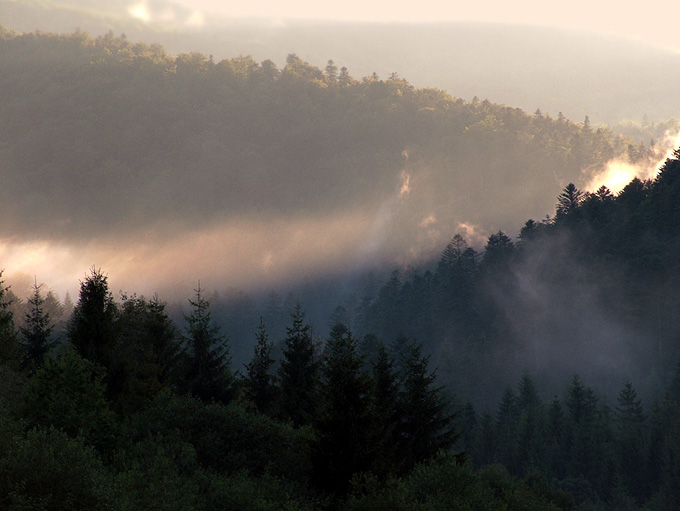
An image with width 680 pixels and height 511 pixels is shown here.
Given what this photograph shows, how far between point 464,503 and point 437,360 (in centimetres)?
11760

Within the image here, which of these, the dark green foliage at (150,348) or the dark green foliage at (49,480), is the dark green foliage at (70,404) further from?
the dark green foliage at (150,348)

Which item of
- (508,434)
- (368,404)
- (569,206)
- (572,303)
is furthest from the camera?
(569,206)

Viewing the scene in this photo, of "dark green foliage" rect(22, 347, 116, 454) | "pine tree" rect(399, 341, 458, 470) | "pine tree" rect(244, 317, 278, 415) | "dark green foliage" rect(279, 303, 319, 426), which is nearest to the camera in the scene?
"dark green foliage" rect(22, 347, 116, 454)

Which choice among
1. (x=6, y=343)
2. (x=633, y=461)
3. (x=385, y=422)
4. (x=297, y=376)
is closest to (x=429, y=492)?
(x=385, y=422)

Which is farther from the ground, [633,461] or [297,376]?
[297,376]

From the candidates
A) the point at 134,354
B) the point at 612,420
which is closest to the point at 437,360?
the point at 612,420

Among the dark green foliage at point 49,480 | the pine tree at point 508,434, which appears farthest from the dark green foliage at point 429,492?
the pine tree at point 508,434

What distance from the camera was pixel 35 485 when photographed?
22031mm

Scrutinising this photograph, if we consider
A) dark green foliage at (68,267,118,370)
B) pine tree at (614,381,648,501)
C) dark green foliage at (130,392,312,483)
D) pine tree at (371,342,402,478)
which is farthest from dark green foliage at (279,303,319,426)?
pine tree at (614,381,648,501)

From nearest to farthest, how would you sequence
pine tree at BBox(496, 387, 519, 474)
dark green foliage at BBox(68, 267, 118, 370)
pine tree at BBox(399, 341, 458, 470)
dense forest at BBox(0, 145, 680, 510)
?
dense forest at BBox(0, 145, 680, 510), dark green foliage at BBox(68, 267, 118, 370), pine tree at BBox(399, 341, 458, 470), pine tree at BBox(496, 387, 519, 474)

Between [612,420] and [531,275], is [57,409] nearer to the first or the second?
[612,420]

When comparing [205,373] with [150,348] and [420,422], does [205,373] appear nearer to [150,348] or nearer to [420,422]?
[150,348]

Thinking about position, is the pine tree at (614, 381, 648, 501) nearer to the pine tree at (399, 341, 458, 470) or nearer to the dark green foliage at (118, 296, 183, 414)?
the pine tree at (399, 341, 458, 470)

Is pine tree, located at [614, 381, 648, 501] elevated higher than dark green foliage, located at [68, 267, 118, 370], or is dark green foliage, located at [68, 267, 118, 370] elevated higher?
dark green foliage, located at [68, 267, 118, 370]
